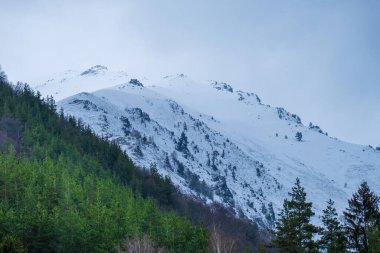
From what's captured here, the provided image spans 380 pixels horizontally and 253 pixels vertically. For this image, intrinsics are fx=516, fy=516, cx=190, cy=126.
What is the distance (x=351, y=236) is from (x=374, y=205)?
339 centimetres

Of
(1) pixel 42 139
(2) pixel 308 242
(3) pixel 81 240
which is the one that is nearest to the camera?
(2) pixel 308 242

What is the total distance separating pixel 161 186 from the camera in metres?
134

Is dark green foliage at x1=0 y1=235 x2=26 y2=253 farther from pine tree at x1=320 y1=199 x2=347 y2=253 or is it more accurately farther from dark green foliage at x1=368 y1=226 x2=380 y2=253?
dark green foliage at x1=368 y1=226 x2=380 y2=253

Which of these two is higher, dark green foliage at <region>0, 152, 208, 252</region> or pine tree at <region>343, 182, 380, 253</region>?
pine tree at <region>343, 182, 380, 253</region>

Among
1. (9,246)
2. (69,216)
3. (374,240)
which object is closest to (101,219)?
(69,216)

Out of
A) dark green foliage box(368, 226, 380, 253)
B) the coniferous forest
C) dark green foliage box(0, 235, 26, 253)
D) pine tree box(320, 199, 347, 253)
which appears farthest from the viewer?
pine tree box(320, 199, 347, 253)

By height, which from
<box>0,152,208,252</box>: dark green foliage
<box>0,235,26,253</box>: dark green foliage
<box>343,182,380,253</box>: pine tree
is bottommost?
<box>0,235,26,253</box>: dark green foliage

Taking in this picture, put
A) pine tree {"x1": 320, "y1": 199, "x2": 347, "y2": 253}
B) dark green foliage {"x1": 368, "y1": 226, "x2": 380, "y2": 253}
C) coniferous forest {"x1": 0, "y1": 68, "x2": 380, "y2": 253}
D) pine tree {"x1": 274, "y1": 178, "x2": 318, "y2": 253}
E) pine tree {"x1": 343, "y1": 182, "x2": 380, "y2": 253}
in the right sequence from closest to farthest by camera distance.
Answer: dark green foliage {"x1": 368, "y1": 226, "x2": 380, "y2": 253} → pine tree {"x1": 274, "y1": 178, "x2": 318, "y2": 253} → pine tree {"x1": 343, "y1": 182, "x2": 380, "y2": 253} → coniferous forest {"x1": 0, "y1": 68, "x2": 380, "y2": 253} → pine tree {"x1": 320, "y1": 199, "x2": 347, "y2": 253}

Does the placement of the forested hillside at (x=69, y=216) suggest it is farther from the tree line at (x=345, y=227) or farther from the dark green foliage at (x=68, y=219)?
the tree line at (x=345, y=227)

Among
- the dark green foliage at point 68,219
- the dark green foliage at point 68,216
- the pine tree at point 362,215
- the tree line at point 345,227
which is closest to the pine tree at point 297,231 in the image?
the tree line at point 345,227

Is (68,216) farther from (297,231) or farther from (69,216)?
(297,231)

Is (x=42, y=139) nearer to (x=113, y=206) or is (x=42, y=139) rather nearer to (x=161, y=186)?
(x=161, y=186)

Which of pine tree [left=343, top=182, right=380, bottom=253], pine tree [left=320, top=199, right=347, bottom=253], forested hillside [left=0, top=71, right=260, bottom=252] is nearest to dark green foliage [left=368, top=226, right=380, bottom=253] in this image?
pine tree [left=343, top=182, right=380, bottom=253]

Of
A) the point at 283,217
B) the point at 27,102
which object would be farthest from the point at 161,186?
the point at 283,217
